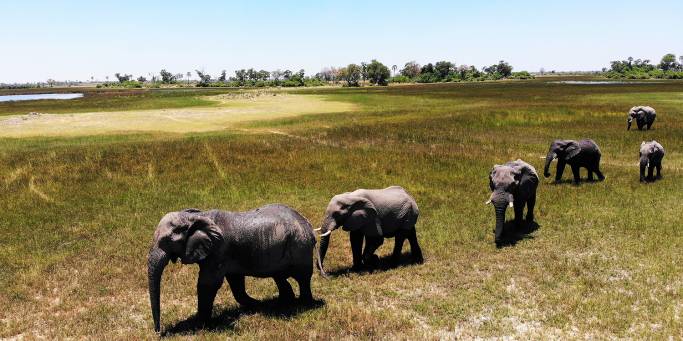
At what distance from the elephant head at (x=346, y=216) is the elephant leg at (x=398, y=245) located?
101 centimetres

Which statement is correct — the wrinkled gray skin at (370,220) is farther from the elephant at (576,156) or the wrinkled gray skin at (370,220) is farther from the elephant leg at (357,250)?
the elephant at (576,156)

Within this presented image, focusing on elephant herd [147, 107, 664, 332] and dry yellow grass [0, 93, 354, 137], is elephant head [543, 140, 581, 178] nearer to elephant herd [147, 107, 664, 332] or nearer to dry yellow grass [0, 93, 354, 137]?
elephant herd [147, 107, 664, 332]

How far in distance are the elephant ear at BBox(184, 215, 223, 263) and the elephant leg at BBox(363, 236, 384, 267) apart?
4.34m

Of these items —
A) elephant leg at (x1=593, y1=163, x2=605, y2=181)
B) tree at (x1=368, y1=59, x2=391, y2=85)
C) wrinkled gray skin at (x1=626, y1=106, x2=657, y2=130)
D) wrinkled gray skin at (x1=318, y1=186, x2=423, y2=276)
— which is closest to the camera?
wrinkled gray skin at (x1=318, y1=186, x2=423, y2=276)

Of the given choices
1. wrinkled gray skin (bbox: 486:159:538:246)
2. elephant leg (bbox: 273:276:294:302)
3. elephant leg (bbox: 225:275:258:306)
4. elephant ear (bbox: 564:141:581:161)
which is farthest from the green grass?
elephant leg (bbox: 273:276:294:302)

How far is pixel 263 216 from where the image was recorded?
891 cm

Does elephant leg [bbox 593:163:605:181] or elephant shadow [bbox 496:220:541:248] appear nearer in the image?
elephant shadow [bbox 496:220:541:248]

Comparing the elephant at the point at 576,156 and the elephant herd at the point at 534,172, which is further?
the elephant at the point at 576,156

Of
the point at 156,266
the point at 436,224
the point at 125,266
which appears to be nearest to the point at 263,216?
the point at 156,266

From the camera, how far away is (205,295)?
8547mm

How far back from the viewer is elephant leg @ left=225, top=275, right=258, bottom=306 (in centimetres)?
948

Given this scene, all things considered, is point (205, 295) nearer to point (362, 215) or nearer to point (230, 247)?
point (230, 247)

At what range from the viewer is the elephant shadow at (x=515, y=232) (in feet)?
44.1

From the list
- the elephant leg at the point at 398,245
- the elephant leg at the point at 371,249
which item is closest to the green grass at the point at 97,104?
the elephant leg at the point at 398,245
